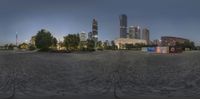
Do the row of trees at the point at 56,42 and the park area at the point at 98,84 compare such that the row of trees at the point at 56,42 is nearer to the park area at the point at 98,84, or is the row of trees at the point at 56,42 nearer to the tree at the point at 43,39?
the tree at the point at 43,39

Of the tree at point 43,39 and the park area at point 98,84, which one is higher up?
the tree at point 43,39

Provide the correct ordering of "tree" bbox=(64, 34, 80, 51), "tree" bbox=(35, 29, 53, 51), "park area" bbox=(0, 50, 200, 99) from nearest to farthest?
"park area" bbox=(0, 50, 200, 99), "tree" bbox=(35, 29, 53, 51), "tree" bbox=(64, 34, 80, 51)

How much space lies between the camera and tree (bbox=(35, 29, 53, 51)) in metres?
168

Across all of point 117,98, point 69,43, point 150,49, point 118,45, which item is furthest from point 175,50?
point 117,98

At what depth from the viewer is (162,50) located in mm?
163625

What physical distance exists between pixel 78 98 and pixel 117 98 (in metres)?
1.10

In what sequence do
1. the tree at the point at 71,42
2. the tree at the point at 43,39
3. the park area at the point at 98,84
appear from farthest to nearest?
the tree at the point at 71,42, the tree at the point at 43,39, the park area at the point at 98,84

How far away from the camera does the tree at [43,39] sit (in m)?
168

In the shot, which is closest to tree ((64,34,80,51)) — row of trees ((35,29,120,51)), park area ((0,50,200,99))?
row of trees ((35,29,120,51))

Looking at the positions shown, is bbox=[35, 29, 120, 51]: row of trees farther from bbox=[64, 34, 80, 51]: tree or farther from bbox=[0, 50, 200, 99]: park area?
bbox=[0, 50, 200, 99]: park area

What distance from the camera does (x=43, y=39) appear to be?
553 feet

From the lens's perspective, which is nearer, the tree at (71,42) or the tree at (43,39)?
the tree at (43,39)

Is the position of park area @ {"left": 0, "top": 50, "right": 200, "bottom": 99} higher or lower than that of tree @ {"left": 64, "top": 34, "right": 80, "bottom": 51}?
lower

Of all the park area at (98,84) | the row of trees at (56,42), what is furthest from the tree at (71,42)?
the park area at (98,84)
